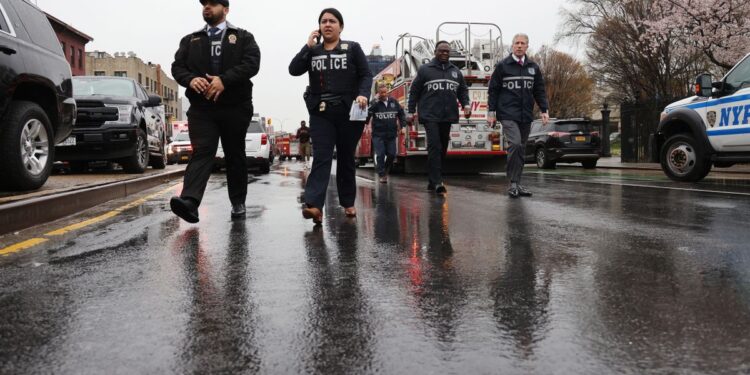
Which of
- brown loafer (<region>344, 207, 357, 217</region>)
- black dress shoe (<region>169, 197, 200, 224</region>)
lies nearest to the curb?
black dress shoe (<region>169, 197, 200, 224</region>)

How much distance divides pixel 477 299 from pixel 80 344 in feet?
5.48

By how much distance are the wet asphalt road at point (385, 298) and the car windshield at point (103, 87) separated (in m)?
7.08

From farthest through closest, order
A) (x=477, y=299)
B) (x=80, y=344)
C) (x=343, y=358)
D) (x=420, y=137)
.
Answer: (x=420, y=137) < (x=477, y=299) < (x=80, y=344) < (x=343, y=358)

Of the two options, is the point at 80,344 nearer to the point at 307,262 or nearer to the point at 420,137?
the point at 307,262

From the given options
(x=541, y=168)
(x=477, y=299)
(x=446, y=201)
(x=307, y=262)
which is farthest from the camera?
(x=541, y=168)

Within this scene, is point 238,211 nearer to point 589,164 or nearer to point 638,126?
point 589,164

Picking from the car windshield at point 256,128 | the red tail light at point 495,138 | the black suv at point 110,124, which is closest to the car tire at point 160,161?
the black suv at point 110,124

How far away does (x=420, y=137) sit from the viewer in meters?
15.5

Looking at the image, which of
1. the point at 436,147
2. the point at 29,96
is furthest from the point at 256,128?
the point at 29,96

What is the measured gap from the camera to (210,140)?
18.9 ft

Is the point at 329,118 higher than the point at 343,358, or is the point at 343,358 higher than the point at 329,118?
the point at 329,118

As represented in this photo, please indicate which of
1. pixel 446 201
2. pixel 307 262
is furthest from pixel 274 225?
pixel 446 201

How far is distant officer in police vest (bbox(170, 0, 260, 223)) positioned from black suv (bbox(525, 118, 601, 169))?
1553 cm

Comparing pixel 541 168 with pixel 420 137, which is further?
pixel 541 168
